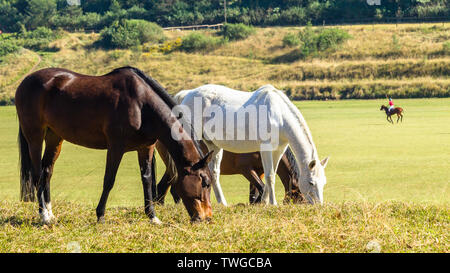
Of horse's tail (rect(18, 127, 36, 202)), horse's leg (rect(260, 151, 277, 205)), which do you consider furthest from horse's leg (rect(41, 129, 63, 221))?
horse's leg (rect(260, 151, 277, 205))

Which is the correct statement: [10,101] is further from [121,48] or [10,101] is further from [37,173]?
[37,173]

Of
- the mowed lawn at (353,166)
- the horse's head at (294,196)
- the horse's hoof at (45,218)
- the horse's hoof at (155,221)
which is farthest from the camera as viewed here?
the mowed lawn at (353,166)

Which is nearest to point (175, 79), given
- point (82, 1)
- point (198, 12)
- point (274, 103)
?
point (274, 103)

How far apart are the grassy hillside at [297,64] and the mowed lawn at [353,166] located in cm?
1298

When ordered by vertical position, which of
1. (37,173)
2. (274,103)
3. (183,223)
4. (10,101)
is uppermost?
(274,103)

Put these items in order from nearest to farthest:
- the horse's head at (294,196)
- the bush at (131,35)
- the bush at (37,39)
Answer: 1. the horse's head at (294,196)
2. the bush at (131,35)
3. the bush at (37,39)

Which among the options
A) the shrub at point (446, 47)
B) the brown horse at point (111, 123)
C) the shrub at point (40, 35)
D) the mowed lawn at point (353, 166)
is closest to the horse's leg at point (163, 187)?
the mowed lawn at point (353, 166)

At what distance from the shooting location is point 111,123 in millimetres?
5445

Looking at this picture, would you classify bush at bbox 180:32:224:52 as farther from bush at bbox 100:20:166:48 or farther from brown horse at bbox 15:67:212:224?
brown horse at bbox 15:67:212:224

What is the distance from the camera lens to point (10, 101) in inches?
1515

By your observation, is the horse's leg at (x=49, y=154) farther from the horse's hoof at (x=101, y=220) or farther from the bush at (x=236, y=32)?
the bush at (x=236, y=32)

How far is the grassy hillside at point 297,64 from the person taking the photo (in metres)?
35.6

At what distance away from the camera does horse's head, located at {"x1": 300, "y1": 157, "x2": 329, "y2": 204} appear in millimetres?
6238

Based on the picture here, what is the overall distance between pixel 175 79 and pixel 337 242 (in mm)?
39991
